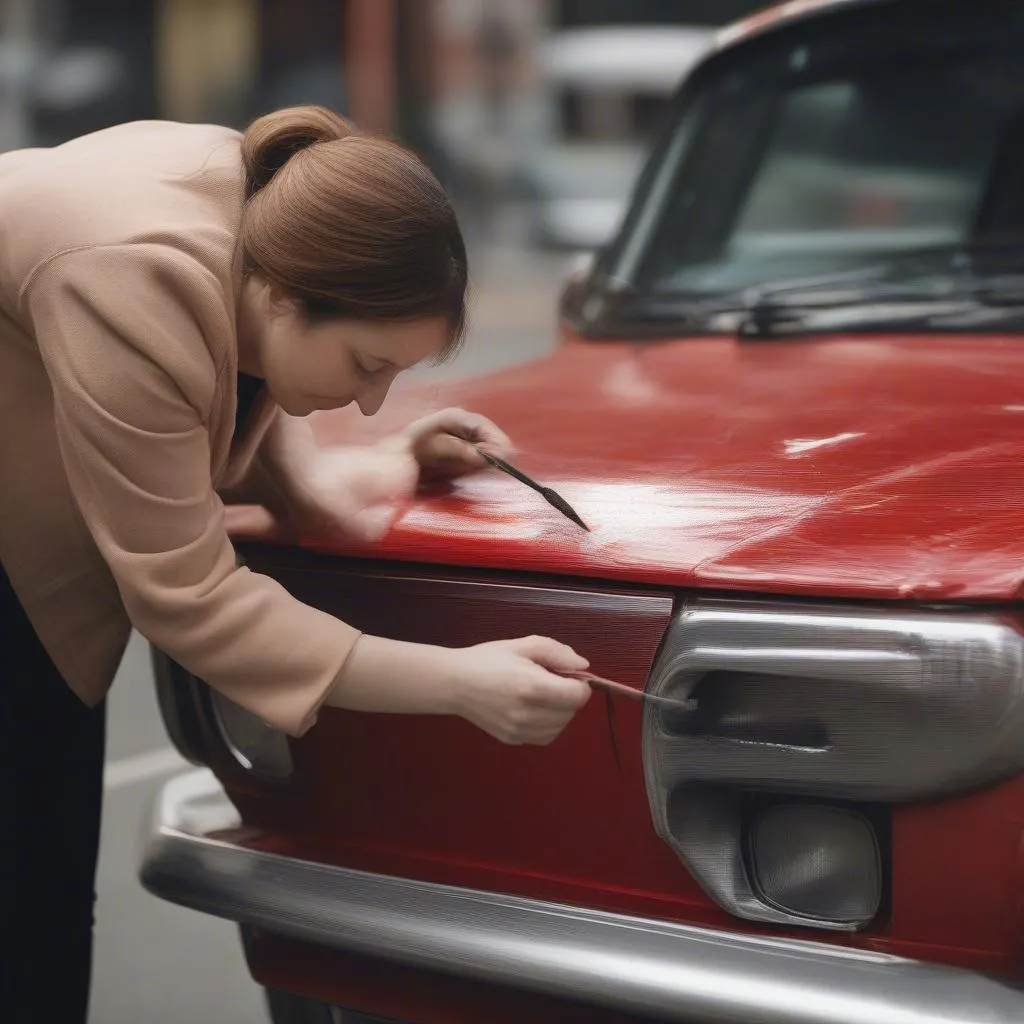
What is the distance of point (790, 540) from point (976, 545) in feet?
0.61

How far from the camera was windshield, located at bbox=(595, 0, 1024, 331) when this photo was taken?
9.51 ft

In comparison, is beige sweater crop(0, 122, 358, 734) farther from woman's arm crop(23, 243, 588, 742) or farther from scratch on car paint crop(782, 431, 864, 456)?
scratch on car paint crop(782, 431, 864, 456)

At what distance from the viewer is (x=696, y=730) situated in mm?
1774

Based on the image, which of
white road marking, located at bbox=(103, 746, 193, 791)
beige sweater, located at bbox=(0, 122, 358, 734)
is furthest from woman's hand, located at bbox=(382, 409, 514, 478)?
white road marking, located at bbox=(103, 746, 193, 791)

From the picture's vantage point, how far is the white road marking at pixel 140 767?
4.16 meters

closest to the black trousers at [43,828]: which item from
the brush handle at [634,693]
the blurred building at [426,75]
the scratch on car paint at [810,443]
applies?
the brush handle at [634,693]

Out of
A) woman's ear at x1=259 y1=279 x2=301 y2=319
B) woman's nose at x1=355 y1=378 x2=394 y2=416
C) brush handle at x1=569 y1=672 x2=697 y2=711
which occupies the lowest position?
brush handle at x1=569 y1=672 x2=697 y2=711

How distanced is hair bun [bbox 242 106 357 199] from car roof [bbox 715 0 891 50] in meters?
1.44

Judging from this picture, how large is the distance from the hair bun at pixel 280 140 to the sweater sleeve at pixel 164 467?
18cm

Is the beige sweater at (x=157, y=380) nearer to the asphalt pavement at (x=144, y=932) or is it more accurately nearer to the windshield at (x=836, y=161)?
the asphalt pavement at (x=144, y=932)

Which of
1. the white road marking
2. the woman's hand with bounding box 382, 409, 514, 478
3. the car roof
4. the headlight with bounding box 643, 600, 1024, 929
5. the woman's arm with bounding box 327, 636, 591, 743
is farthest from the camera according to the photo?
the white road marking

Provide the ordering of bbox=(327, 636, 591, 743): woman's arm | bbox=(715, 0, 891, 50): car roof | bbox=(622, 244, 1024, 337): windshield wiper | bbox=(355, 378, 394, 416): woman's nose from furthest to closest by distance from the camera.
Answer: bbox=(715, 0, 891, 50): car roof
bbox=(622, 244, 1024, 337): windshield wiper
bbox=(355, 378, 394, 416): woman's nose
bbox=(327, 636, 591, 743): woman's arm

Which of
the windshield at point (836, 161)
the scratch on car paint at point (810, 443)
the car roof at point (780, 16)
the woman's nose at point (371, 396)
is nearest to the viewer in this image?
the woman's nose at point (371, 396)

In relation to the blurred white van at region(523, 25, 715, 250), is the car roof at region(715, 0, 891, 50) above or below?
above
